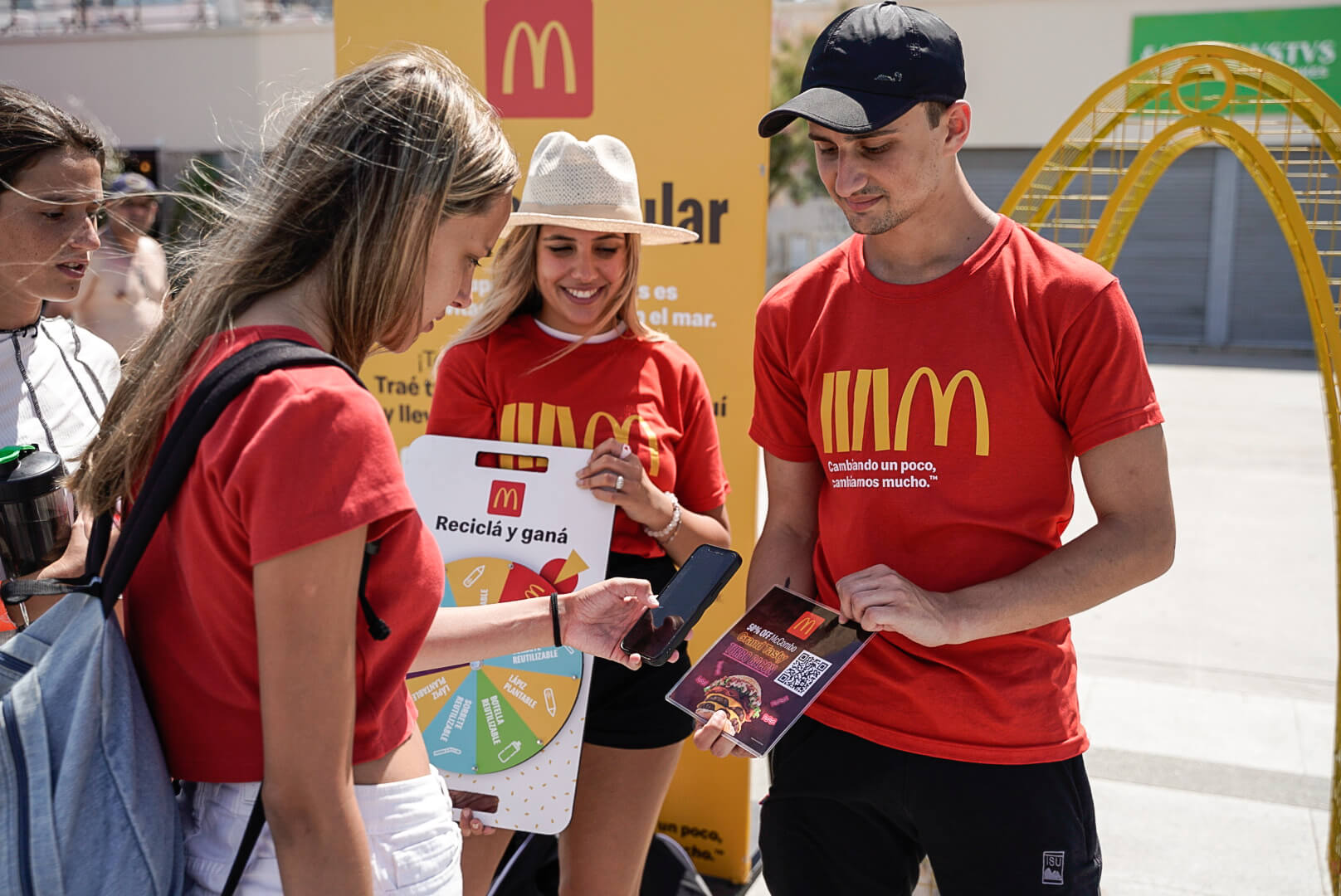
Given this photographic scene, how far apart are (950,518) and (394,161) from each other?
1053 millimetres

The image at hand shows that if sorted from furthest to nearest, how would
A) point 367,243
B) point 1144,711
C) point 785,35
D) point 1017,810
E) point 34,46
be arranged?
point 785,35, point 34,46, point 1144,711, point 1017,810, point 367,243

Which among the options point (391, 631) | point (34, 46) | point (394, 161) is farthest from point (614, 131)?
point (34, 46)

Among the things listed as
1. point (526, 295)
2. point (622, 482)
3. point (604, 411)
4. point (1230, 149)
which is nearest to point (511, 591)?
point (622, 482)

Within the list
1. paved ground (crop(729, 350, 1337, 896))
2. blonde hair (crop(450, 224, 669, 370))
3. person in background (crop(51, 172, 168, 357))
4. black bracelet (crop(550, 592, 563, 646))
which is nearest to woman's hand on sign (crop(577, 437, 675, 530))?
blonde hair (crop(450, 224, 669, 370))

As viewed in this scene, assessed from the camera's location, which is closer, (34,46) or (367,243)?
(367,243)

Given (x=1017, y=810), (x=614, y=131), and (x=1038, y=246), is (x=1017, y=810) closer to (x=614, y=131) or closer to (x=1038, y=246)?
(x=1038, y=246)

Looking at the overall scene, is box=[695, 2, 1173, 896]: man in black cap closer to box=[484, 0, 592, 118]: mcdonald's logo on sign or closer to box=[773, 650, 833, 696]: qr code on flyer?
box=[773, 650, 833, 696]: qr code on flyer

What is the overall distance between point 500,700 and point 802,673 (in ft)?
2.82

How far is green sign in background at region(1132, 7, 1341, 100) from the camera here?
18.3 meters

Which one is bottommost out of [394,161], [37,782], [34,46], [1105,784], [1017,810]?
[1105,784]

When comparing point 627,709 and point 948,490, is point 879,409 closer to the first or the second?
point 948,490

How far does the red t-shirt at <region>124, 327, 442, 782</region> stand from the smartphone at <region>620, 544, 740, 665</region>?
23.7 inches

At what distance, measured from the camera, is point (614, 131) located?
318 centimetres

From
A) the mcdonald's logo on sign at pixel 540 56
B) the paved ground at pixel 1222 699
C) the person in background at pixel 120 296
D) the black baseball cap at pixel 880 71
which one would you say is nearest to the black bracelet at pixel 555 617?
the black baseball cap at pixel 880 71
